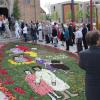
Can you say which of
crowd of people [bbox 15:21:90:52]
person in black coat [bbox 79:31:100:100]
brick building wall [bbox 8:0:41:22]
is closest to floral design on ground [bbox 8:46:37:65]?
crowd of people [bbox 15:21:90:52]

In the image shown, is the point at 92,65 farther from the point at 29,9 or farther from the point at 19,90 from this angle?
the point at 29,9

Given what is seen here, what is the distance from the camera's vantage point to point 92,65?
5.81 meters

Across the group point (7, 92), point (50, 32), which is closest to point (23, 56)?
point (7, 92)

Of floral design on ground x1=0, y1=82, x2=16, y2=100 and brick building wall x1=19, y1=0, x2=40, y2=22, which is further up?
brick building wall x1=19, y1=0, x2=40, y2=22

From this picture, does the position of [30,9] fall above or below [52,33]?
above

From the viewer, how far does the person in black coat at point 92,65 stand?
5680 mm

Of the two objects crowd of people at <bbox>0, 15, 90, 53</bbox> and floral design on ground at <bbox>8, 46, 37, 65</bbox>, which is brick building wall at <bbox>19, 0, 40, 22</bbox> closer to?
crowd of people at <bbox>0, 15, 90, 53</bbox>

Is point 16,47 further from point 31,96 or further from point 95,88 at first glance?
point 95,88

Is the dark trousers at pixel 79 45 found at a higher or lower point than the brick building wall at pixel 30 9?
lower

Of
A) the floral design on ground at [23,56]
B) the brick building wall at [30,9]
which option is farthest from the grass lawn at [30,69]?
the brick building wall at [30,9]

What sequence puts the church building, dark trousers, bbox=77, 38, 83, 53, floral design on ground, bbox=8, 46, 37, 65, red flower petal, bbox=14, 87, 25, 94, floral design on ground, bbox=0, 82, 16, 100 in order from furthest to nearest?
the church building < dark trousers, bbox=77, 38, 83, 53 < floral design on ground, bbox=8, 46, 37, 65 < red flower petal, bbox=14, 87, 25, 94 < floral design on ground, bbox=0, 82, 16, 100

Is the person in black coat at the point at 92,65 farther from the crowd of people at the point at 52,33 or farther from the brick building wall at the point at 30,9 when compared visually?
the brick building wall at the point at 30,9

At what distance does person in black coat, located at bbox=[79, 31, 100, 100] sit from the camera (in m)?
5.68

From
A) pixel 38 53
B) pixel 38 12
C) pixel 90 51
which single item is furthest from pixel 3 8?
pixel 90 51
